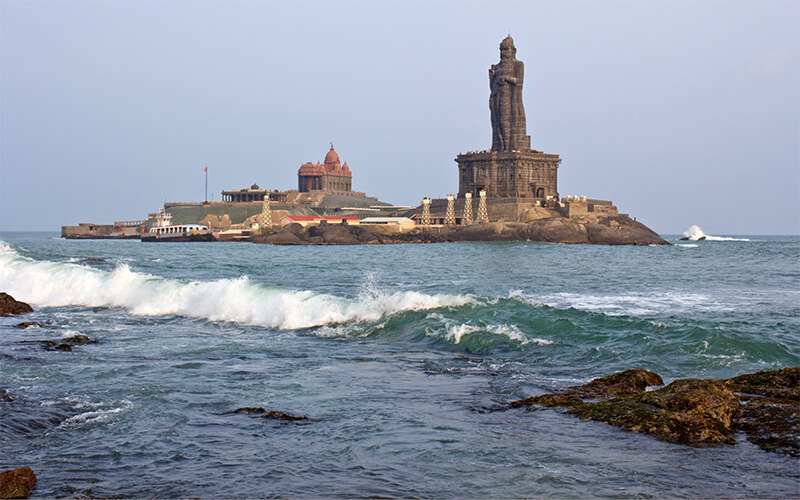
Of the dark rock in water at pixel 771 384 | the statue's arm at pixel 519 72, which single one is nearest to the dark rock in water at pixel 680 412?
the dark rock in water at pixel 771 384

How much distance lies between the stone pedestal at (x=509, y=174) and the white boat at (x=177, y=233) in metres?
48.6

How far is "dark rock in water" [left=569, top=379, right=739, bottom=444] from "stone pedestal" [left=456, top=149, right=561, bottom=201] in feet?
408

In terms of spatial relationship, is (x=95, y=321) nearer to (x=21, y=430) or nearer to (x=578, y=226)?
(x=21, y=430)

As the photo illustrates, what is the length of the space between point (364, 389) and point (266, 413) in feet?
8.34

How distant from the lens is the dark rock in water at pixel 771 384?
39.7 ft

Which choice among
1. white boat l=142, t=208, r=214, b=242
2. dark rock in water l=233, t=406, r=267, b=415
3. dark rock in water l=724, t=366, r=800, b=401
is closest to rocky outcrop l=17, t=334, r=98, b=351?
dark rock in water l=233, t=406, r=267, b=415

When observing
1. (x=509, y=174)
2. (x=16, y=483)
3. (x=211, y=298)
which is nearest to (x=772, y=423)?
(x=16, y=483)

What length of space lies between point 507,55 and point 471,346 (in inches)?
5091

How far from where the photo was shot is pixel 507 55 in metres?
142

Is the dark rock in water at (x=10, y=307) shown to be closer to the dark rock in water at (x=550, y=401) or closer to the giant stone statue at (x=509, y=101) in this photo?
the dark rock in water at (x=550, y=401)

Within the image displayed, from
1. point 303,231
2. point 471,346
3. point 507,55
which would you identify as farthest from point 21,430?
point 507,55

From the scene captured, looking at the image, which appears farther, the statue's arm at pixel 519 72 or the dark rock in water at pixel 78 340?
the statue's arm at pixel 519 72

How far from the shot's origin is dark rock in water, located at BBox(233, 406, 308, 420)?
12.0 metres

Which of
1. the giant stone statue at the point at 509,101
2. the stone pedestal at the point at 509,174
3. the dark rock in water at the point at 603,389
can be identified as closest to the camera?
the dark rock in water at the point at 603,389
